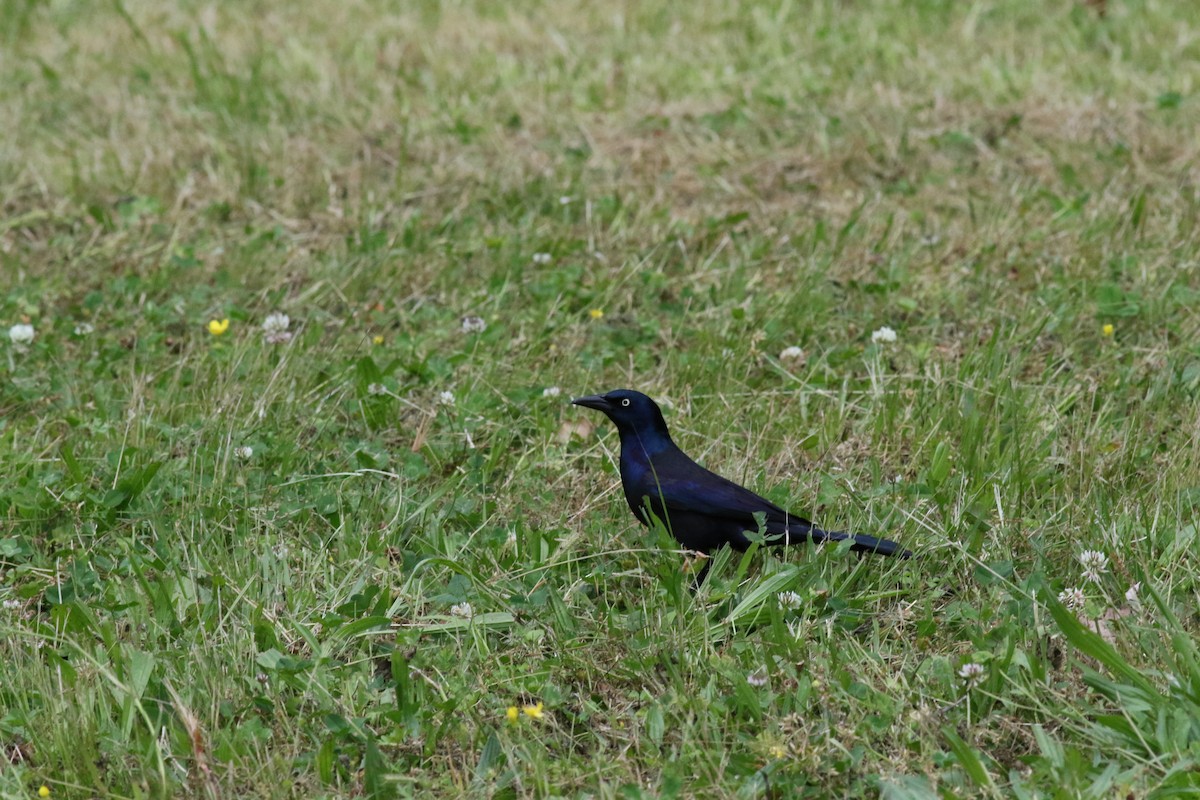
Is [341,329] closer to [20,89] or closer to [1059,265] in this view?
[1059,265]

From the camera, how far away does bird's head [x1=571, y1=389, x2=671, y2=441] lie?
414cm

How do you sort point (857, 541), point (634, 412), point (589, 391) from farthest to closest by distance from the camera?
point (589, 391)
point (634, 412)
point (857, 541)

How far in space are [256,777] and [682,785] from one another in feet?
2.77

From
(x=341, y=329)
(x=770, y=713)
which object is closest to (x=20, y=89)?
(x=341, y=329)

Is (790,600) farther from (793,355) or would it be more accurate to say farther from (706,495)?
(793,355)

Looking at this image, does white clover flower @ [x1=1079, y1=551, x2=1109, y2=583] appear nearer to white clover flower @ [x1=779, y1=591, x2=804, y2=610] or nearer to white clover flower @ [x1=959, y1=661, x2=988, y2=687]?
white clover flower @ [x1=959, y1=661, x2=988, y2=687]

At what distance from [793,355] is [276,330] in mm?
1788

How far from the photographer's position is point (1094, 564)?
3.56 m

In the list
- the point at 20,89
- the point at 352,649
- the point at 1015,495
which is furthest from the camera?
the point at 20,89

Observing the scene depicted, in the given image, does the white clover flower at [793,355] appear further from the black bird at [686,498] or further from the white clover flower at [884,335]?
the black bird at [686,498]

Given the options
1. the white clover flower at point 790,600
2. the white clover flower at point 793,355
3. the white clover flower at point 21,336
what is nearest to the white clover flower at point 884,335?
the white clover flower at point 793,355

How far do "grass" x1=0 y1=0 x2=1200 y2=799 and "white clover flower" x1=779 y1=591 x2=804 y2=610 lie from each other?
2cm

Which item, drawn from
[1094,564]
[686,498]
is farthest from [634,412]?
[1094,564]

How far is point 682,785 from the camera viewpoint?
9.64 ft
